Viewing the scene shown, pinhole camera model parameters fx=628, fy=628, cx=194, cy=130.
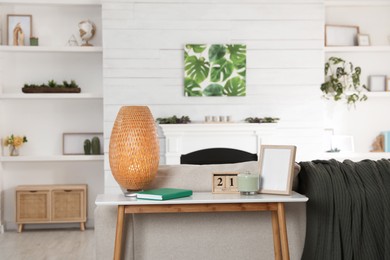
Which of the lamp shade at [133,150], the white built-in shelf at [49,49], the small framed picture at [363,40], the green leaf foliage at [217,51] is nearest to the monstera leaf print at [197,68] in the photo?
the green leaf foliage at [217,51]

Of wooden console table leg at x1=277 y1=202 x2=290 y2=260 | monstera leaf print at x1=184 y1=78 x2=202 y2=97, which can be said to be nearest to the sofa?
→ wooden console table leg at x1=277 y1=202 x2=290 y2=260

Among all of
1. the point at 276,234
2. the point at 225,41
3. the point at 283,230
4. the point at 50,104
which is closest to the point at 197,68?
the point at 225,41

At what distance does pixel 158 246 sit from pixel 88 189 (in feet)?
13.5

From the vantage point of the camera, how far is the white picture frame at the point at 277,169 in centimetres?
293

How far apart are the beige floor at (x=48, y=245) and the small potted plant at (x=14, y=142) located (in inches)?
34.1

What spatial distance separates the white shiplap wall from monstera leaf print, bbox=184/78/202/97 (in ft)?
0.19

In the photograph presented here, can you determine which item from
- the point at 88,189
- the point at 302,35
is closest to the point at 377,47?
the point at 302,35

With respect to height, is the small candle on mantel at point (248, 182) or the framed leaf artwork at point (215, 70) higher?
the framed leaf artwork at point (215, 70)

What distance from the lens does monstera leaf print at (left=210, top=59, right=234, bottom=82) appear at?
6562mm

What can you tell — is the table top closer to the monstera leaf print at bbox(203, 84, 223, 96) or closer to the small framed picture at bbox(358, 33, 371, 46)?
the monstera leaf print at bbox(203, 84, 223, 96)

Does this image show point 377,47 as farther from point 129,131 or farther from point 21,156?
point 129,131

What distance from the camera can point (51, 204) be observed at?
664 centimetres

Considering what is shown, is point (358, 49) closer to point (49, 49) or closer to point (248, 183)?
point (49, 49)

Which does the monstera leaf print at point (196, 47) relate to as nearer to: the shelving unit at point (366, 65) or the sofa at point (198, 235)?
the shelving unit at point (366, 65)
